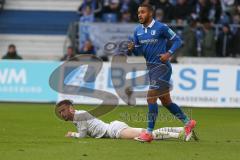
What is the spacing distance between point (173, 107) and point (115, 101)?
9.87 m

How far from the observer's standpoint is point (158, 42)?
46.5ft

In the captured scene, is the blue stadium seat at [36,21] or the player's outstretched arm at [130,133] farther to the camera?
the blue stadium seat at [36,21]

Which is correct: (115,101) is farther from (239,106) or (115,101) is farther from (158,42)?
(158,42)

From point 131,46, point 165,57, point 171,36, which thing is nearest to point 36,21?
point 131,46

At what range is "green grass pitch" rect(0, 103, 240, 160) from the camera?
38.6 feet

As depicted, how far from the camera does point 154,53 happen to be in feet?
46.4

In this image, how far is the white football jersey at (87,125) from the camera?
548 inches

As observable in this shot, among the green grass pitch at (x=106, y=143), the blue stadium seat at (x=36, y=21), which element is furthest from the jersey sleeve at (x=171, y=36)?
the blue stadium seat at (x=36, y=21)

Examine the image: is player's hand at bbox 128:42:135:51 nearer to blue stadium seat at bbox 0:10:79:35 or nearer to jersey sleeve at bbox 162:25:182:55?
jersey sleeve at bbox 162:25:182:55

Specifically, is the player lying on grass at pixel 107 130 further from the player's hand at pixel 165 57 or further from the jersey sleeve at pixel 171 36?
the jersey sleeve at pixel 171 36

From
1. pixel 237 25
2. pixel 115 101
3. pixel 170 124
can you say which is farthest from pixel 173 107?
pixel 237 25

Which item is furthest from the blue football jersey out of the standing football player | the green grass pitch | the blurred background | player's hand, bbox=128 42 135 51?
the blurred background

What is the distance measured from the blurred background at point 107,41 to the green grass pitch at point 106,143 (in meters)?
3.34

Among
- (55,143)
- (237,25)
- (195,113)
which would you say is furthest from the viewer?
(237,25)
